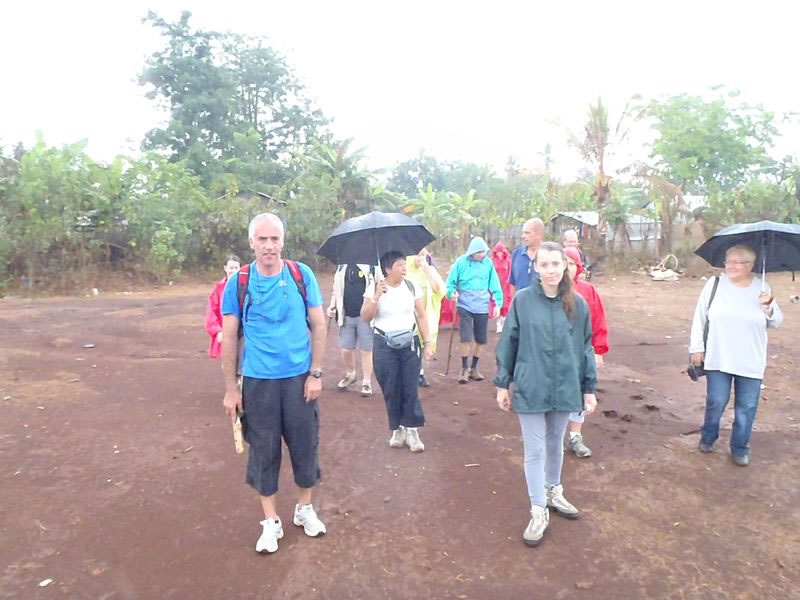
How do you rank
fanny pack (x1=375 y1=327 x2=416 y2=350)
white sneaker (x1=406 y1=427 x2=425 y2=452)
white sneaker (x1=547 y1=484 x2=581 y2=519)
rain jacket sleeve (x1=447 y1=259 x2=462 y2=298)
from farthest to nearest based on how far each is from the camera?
1. rain jacket sleeve (x1=447 y1=259 x2=462 y2=298)
2. white sneaker (x1=406 y1=427 x2=425 y2=452)
3. fanny pack (x1=375 y1=327 x2=416 y2=350)
4. white sneaker (x1=547 y1=484 x2=581 y2=519)

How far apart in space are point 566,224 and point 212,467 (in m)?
17.4

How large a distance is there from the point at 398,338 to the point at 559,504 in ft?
5.18

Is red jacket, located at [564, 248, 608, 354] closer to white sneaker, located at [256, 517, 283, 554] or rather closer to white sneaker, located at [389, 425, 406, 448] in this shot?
white sneaker, located at [389, 425, 406, 448]

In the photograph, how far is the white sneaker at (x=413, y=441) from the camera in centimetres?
461

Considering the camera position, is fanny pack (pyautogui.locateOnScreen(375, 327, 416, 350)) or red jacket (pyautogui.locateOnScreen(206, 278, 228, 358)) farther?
red jacket (pyautogui.locateOnScreen(206, 278, 228, 358))

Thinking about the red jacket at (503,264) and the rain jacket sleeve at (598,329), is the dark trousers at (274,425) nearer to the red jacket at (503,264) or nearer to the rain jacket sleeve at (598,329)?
the rain jacket sleeve at (598,329)

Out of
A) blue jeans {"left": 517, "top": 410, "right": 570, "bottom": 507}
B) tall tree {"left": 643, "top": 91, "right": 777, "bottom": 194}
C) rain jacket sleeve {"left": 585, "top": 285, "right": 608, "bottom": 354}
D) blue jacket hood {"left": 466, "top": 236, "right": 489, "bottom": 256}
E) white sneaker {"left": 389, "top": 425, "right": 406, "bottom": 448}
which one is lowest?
white sneaker {"left": 389, "top": 425, "right": 406, "bottom": 448}

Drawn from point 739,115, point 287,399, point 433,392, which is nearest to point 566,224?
point 739,115

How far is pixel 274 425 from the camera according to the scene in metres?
3.20

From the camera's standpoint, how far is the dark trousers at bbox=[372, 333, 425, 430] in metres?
4.48

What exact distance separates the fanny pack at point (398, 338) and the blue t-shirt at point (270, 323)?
4.30 feet

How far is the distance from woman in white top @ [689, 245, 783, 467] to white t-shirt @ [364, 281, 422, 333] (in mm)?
2166

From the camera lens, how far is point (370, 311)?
14.4 ft

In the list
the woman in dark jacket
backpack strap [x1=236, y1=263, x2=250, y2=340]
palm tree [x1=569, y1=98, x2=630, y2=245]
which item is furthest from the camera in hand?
palm tree [x1=569, y1=98, x2=630, y2=245]
